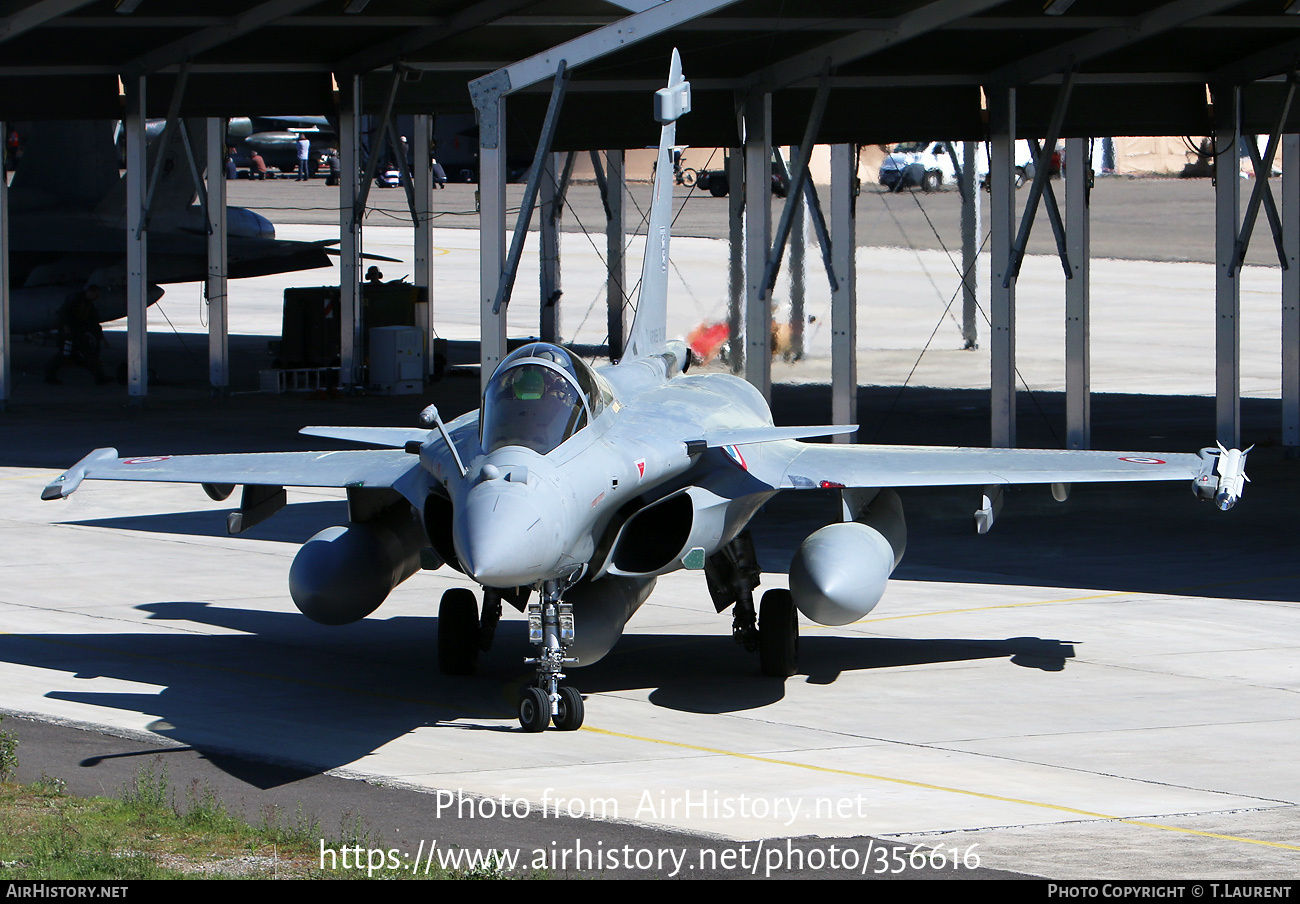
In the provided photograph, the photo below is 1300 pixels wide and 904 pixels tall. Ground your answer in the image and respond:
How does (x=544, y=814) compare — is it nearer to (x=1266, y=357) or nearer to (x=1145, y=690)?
(x=1145, y=690)

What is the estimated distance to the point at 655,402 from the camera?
13.6 m

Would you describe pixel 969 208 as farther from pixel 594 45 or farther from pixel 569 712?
pixel 569 712

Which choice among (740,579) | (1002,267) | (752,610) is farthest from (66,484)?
(1002,267)

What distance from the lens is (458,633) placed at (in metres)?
13.5

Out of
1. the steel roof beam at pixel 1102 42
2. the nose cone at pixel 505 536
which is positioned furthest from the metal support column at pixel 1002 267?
the nose cone at pixel 505 536

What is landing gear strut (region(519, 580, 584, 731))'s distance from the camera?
37.9 ft

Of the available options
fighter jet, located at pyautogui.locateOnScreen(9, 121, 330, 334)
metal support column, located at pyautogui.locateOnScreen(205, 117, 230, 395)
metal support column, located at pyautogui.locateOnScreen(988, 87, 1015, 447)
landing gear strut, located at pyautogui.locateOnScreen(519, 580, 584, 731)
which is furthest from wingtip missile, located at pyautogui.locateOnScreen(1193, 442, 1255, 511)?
fighter jet, located at pyautogui.locateOnScreen(9, 121, 330, 334)

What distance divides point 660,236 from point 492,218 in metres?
5.03

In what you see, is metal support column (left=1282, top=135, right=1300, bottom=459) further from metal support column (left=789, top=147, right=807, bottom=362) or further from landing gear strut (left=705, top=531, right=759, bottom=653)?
landing gear strut (left=705, top=531, right=759, bottom=653)

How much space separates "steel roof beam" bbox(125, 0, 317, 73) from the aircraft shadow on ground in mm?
14011

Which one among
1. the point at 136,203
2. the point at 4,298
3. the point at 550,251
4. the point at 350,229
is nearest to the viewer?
the point at 4,298

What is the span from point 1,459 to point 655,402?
51.2 ft

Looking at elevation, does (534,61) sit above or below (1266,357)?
above

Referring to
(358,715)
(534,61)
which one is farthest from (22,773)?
(534,61)
